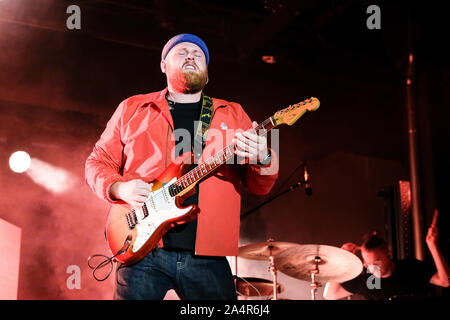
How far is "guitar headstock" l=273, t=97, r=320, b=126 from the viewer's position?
2.37 metres

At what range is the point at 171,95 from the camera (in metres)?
2.72

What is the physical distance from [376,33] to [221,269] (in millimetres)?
5019

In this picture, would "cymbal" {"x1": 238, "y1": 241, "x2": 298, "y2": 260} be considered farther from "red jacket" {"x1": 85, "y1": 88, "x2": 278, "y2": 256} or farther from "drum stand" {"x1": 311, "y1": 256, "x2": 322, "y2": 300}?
"red jacket" {"x1": 85, "y1": 88, "x2": 278, "y2": 256}

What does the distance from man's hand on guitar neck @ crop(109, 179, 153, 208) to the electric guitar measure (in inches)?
2.6

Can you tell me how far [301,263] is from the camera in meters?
4.47

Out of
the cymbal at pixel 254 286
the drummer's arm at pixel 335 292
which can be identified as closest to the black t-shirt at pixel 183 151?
the cymbal at pixel 254 286

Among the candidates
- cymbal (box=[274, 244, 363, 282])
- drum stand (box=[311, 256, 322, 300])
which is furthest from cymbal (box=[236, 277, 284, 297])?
drum stand (box=[311, 256, 322, 300])

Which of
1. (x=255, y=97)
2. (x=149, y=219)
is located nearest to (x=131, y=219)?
(x=149, y=219)

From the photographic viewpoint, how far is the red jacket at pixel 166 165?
7.49ft

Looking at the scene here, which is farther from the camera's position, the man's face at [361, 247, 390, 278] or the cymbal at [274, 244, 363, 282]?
the man's face at [361, 247, 390, 278]

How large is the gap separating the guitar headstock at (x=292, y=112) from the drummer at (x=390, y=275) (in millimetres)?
2863

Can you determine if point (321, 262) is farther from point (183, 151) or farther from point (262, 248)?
point (183, 151)
